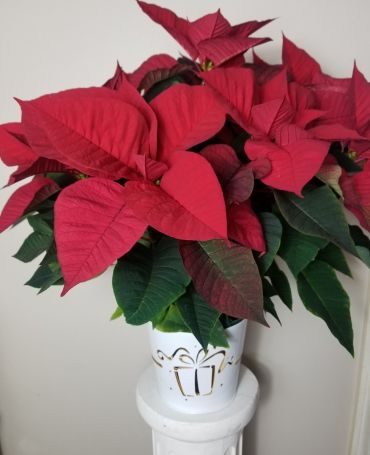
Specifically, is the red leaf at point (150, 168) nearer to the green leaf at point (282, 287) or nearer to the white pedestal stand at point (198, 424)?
the green leaf at point (282, 287)

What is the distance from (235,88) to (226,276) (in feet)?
0.66

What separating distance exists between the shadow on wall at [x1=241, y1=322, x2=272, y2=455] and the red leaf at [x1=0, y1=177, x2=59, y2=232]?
57cm

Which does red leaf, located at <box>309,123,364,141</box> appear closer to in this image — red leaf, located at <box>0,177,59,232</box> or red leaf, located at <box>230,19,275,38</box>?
red leaf, located at <box>230,19,275,38</box>

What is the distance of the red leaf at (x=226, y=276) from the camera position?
1.49 ft

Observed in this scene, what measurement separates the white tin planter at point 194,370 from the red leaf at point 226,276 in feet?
0.54

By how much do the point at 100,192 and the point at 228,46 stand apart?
9.3 inches

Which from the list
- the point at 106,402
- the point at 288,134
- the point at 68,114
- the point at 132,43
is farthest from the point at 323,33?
the point at 106,402

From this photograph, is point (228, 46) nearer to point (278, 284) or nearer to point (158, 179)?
point (158, 179)

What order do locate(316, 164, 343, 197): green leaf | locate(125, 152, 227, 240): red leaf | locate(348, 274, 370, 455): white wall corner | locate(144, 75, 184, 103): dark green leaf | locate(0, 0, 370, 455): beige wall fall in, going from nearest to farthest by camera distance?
locate(125, 152, 227, 240): red leaf < locate(316, 164, 343, 197): green leaf < locate(144, 75, 184, 103): dark green leaf < locate(0, 0, 370, 455): beige wall < locate(348, 274, 370, 455): white wall corner

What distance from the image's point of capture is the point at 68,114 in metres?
0.42

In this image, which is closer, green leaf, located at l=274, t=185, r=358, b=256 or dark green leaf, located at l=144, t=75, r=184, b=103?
green leaf, located at l=274, t=185, r=358, b=256

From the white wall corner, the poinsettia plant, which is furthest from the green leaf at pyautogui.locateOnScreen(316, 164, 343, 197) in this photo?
the white wall corner

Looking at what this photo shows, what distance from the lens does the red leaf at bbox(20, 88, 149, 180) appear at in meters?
0.42

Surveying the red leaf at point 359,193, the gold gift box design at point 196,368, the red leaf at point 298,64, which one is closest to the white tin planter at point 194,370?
the gold gift box design at point 196,368
